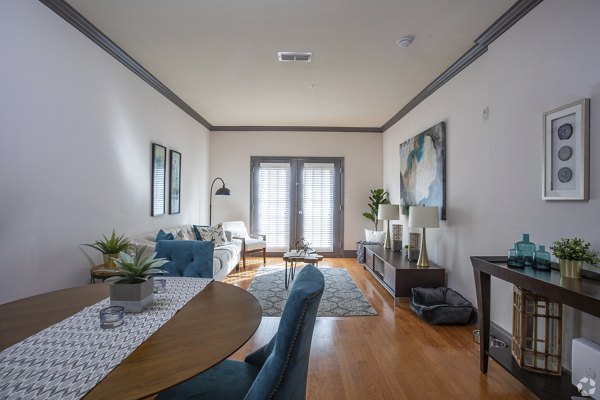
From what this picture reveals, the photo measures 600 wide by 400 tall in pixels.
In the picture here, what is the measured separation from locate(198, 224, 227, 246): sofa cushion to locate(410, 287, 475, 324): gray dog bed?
2.93 metres

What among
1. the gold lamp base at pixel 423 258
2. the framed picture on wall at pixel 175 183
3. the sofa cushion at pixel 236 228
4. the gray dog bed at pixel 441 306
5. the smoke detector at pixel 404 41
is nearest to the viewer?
the smoke detector at pixel 404 41

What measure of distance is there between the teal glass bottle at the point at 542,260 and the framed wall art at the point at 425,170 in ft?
5.77

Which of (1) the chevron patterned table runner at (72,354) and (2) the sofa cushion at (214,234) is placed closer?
(1) the chevron patterned table runner at (72,354)

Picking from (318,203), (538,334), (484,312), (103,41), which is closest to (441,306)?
(484,312)

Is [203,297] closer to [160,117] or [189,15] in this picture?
[189,15]

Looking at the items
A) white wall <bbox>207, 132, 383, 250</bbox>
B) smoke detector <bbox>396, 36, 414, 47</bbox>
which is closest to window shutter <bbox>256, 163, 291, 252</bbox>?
white wall <bbox>207, 132, 383, 250</bbox>

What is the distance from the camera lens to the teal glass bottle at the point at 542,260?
191 cm

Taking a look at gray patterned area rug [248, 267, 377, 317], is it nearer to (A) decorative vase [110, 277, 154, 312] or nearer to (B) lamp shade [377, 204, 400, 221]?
(B) lamp shade [377, 204, 400, 221]

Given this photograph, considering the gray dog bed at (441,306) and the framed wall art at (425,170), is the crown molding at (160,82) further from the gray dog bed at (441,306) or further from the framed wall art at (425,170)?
the gray dog bed at (441,306)

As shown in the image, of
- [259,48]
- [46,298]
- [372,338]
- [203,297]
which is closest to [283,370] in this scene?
[203,297]

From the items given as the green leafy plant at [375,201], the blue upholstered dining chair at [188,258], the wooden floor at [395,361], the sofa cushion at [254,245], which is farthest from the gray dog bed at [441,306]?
the sofa cushion at [254,245]

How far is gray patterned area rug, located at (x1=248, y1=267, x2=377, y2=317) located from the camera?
3.43 metres

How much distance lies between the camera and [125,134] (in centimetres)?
339

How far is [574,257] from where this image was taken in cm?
172
